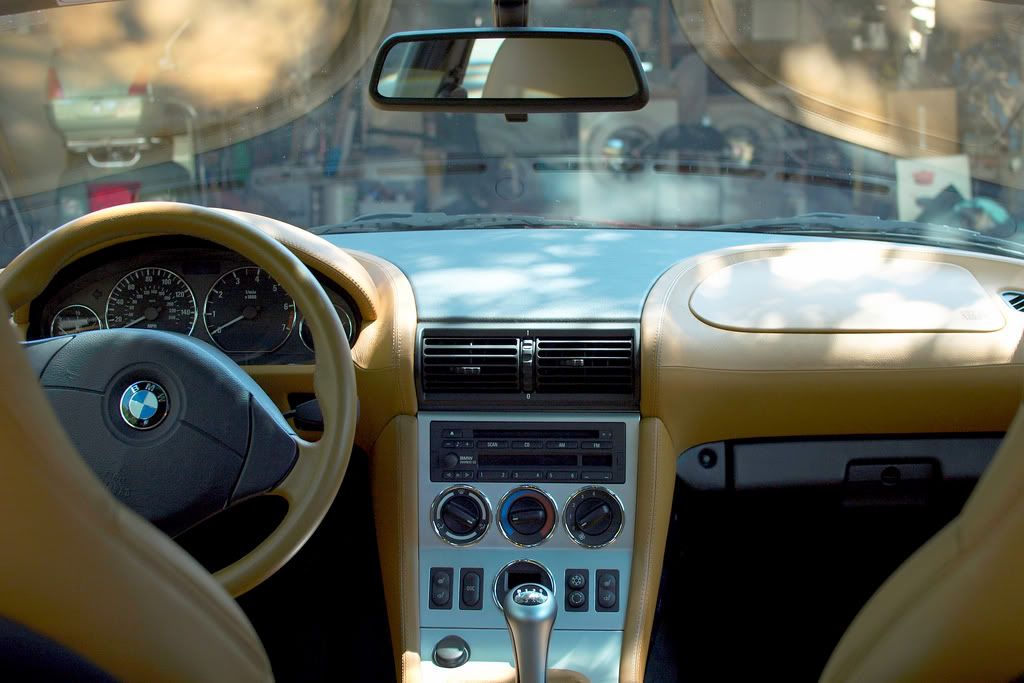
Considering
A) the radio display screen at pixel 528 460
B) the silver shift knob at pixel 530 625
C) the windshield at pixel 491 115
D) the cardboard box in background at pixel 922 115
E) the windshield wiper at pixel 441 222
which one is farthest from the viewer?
→ the cardboard box in background at pixel 922 115

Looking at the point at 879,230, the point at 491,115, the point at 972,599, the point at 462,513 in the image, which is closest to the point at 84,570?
the point at 972,599

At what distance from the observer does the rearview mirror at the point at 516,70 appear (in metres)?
2.59

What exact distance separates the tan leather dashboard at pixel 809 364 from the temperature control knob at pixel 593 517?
7 centimetres

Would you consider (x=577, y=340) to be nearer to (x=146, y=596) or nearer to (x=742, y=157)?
(x=146, y=596)

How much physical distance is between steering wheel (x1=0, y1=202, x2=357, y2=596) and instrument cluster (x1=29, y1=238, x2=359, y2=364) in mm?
474

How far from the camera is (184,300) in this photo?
2582mm

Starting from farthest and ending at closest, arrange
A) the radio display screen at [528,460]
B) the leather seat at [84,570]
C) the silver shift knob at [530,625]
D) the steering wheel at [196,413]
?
the radio display screen at [528,460]
the silver shift knob at [530,625]
the steering wheel at [196,413]
the leather seat at [84,570]

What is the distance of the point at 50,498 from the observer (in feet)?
3.22

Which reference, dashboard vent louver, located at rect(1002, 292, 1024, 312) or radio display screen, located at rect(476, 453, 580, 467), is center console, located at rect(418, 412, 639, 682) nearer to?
radio display screen, located at rect(476, 453, 580, 467)

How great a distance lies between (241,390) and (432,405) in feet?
2.29

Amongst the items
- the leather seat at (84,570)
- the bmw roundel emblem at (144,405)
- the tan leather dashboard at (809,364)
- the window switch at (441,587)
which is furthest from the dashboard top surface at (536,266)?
the leather seat at (84,570)

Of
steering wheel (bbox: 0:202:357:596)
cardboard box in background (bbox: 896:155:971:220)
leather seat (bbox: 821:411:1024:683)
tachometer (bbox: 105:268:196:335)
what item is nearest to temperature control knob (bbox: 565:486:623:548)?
steering wheel (bbox: 0:202:357:596)

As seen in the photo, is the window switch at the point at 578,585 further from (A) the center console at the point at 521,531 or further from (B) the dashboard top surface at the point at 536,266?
(B) the dashboard top surface at the point at 536,266

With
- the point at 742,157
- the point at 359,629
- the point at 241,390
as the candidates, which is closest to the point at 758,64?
the point at 742,157
